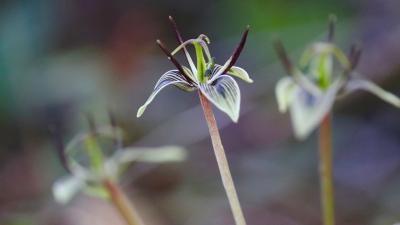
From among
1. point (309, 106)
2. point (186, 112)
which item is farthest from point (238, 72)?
point (186, 112)

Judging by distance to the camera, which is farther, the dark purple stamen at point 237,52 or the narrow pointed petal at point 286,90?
the narrow pointed petal at point 286,90

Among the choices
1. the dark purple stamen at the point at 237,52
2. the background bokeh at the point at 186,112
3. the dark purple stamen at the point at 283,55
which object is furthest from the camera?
the background bokeh at the point at 186,112

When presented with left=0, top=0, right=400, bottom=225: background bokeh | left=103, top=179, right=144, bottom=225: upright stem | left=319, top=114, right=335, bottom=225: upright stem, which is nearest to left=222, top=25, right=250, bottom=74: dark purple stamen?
left=319, top=114, right=335, bottom=225: upright stem

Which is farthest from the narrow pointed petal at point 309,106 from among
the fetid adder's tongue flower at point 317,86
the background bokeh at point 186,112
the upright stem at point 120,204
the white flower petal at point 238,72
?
the background bokeh at point 186,112

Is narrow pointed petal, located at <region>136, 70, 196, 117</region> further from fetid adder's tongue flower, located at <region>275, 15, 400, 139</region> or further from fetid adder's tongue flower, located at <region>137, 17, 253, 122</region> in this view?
fetid adder's tongue flower, located at <region>275, 15, 400, 139</region>

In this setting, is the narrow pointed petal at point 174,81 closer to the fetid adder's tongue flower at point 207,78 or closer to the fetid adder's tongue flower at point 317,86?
the fetid adder's tongue flower at point 207,78

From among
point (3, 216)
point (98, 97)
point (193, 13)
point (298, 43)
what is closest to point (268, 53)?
point (298, 43)

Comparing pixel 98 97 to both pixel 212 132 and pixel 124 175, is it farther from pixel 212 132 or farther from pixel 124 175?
pixel 212 132
